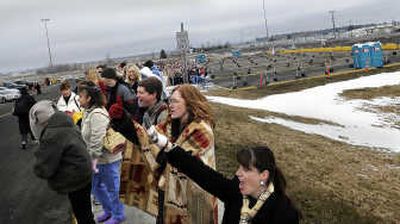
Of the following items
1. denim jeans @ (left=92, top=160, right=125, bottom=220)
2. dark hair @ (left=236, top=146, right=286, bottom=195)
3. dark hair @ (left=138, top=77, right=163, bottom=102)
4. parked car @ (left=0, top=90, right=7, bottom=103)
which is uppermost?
dark hair @ (left=138, top=77, right=163, bottom=102)

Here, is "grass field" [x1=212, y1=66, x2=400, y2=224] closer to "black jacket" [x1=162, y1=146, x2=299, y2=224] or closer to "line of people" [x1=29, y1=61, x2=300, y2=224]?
"line of people" [x1=29, y1=61, x2=300, y2=224]

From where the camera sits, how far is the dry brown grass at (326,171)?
8.15 metres

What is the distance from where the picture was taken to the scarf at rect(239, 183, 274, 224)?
325 cm

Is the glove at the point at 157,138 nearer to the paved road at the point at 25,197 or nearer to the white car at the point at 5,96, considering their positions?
the paved road at the point at 25,197

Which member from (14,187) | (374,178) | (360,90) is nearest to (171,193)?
(14,187)

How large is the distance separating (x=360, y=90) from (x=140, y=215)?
24.5m

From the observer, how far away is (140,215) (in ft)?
23.2

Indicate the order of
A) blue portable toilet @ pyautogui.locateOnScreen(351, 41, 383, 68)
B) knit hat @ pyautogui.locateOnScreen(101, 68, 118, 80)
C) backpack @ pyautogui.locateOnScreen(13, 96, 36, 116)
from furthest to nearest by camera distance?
blue portable toilet @ pyautogui.locateOnScreen(351, 41, 383, 68) < backpack @ pyautogui.locateOnScreen(13, 96, 36, 116) < knit hat @ pyautogui.locateOnScreen(101, 68, 118, 80)

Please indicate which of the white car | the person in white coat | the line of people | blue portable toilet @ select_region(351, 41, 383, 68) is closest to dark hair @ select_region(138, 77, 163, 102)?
the line of people

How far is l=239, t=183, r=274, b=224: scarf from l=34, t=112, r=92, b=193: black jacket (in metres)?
2.29

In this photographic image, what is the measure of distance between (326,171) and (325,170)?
0.31ft

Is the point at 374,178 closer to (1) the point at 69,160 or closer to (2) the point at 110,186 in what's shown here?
(2) the point at 110,186

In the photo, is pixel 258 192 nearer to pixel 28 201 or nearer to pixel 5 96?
pixel 28 201

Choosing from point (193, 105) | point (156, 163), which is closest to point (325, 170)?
point (156, 163)
